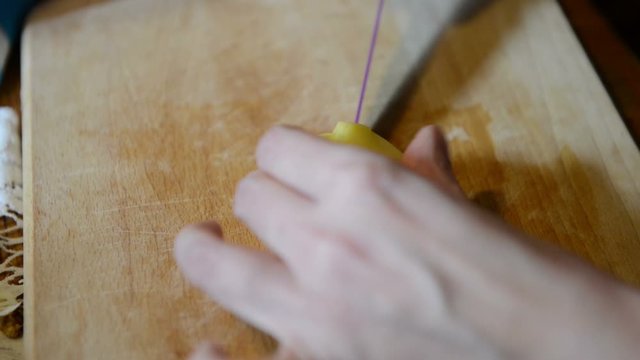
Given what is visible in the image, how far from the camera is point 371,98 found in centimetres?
77

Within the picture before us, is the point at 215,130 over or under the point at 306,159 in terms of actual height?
under

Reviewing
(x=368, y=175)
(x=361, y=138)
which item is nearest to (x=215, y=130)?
(x=361, y=138)

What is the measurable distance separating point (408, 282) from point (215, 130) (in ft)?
1.13

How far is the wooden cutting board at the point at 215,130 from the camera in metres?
0.64

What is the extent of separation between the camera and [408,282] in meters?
0.47

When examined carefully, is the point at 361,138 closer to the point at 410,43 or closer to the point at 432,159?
the point at 432,159

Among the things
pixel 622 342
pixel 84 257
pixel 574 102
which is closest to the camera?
pixel 622 342

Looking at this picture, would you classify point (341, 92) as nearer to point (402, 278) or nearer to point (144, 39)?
point (144, 39)

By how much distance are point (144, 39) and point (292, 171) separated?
0.37 metres

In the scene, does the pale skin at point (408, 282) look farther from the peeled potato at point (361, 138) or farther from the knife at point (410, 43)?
the knife at point (410, 43)

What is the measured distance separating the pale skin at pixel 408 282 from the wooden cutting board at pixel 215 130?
0.13 m

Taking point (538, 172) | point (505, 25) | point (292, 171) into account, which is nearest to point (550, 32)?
point (505, 25)

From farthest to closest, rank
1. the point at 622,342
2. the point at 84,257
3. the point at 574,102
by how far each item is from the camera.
Result: the point at 574,102, the point at 84,257, the point at 622,342

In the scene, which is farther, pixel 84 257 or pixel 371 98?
pixel 371 98
